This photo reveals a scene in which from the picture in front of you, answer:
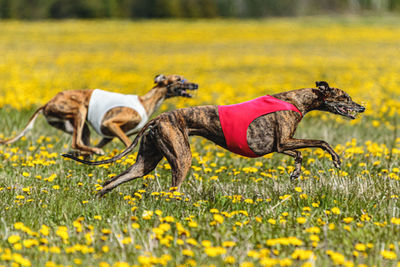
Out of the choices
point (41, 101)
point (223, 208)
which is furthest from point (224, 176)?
point (41, 101)

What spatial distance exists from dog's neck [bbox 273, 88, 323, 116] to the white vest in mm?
1999

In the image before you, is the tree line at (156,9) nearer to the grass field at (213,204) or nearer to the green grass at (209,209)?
the grass field at (213,204)

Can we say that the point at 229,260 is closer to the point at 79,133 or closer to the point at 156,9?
the point at 79,133

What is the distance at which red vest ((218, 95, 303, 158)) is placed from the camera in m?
3.79

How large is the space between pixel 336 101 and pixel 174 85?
222cm

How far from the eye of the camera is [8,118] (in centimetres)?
734

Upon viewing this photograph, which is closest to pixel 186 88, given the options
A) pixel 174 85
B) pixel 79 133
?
pixel 174 85

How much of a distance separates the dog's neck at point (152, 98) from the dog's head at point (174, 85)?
56mm

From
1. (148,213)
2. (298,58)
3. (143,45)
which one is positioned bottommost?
(148,213)

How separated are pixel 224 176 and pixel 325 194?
46.0 inches

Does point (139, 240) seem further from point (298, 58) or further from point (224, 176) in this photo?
point (298, 58)

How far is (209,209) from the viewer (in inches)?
149

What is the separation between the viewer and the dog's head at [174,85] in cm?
561

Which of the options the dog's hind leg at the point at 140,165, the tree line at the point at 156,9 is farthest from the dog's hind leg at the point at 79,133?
the tree line at the point at 156,9
